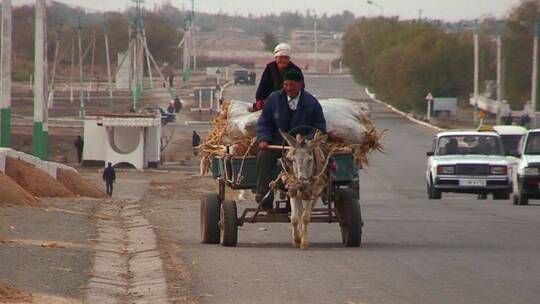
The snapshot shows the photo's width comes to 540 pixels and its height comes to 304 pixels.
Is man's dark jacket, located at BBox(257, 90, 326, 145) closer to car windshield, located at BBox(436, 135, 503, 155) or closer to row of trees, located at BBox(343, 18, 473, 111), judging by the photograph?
car windshield, located at BBox(436, 135, 503, 155)

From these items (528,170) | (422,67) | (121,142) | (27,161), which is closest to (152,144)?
(121,142)

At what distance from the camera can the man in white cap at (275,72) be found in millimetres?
15945

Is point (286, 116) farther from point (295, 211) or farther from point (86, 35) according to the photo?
point (86, 35)

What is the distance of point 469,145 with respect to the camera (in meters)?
34.7

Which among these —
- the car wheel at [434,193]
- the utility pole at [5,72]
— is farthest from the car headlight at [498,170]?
the utility pole at [5,72]

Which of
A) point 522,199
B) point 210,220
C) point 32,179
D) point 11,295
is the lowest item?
point 522,199

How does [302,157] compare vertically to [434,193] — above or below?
above

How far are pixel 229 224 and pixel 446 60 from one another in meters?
90.7

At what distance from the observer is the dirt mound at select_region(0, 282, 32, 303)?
1061 cm

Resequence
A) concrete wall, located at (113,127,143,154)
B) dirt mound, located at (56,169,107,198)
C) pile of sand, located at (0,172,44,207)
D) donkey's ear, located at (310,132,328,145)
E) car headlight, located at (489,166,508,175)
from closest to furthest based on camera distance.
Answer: donkey's ear, located at (310,132,328,145), pile of sand, located at (0,172,44,207), dirt mound, located at (56,169,107,198), car headlight, located at (489,166,508,175), concrete wall, located at (113,127,143,154)

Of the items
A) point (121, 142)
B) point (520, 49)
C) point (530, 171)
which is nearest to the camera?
point (530, 171)

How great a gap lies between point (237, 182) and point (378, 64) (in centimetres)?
9997

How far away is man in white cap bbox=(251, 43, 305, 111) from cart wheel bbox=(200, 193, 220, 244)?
123 cm

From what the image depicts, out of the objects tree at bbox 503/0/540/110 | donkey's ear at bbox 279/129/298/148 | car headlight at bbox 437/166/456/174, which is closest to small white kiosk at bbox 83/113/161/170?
car headlight at bbox 437/166/456/174
